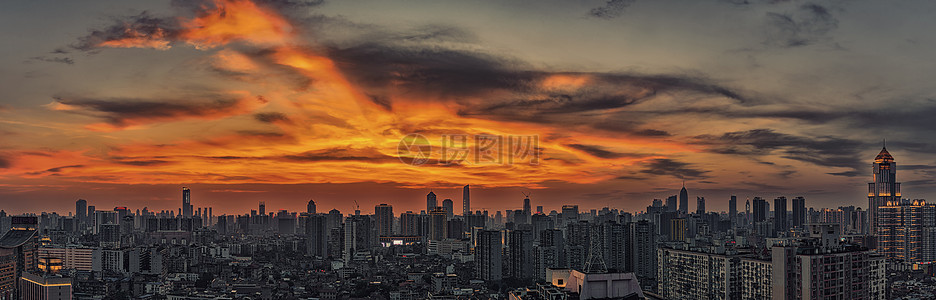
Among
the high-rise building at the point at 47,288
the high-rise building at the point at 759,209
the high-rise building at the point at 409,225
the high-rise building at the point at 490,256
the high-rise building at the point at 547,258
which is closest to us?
the high-rise building at the point at 47,288

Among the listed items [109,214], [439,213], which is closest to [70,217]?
[109,214]

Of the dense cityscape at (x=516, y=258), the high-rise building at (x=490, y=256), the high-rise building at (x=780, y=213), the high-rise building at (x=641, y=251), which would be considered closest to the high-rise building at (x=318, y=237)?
the dense cityscape at (x=516, y=258)

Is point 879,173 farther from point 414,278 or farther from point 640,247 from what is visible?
point 414,278

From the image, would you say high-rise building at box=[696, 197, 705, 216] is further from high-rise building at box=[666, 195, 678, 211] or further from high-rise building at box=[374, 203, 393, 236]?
high-rise building at box=[374, 203, 393, 236]

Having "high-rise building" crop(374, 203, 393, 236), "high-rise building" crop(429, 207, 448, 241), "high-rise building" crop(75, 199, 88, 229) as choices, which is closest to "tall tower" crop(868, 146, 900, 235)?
"high-rise building" crop(429, 207, 448, 241)

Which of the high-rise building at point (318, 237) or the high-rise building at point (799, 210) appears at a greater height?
the high-rise building at point (799, 210)

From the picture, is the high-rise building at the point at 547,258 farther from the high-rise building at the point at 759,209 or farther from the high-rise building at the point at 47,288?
the high-rise building at the point at 759,209

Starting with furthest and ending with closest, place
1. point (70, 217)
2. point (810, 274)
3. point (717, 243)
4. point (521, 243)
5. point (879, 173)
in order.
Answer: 1. point (70, 217)
2. point (879, 173)
3. point (521, 243)
4. point (717, 243)
5. point (810, 274)
